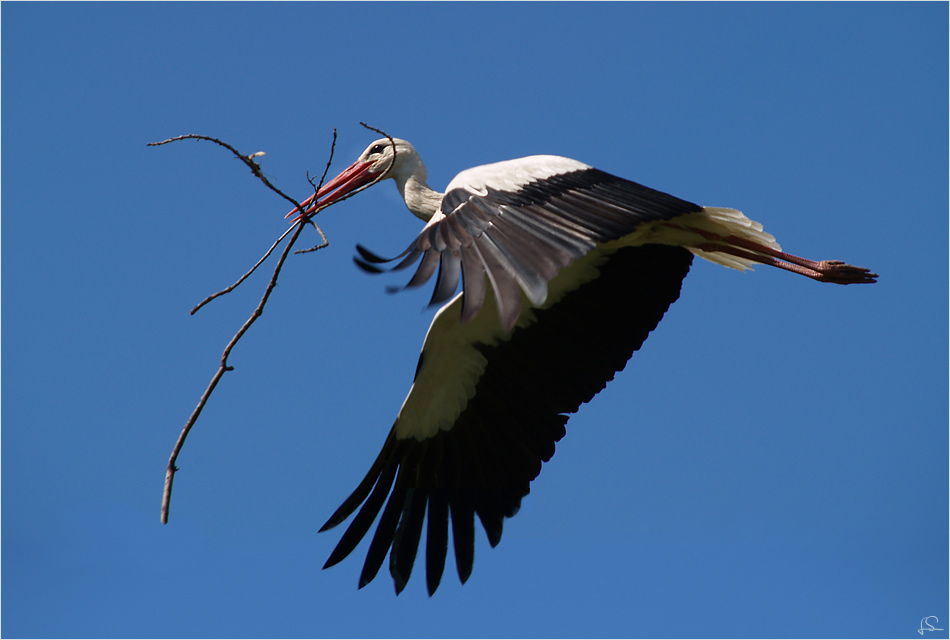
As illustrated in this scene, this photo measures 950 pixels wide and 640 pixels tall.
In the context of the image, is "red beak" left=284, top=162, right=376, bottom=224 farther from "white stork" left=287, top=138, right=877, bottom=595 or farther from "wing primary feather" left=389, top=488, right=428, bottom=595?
"wing primary feather" left=389, top=488, right=428, bottom=595

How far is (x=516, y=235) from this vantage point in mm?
3873

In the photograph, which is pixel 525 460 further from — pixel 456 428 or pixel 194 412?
pixel 194 412

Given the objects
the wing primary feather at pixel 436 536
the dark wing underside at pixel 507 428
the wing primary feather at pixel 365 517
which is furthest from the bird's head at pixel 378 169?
the wing primary feather at pixel 436 536

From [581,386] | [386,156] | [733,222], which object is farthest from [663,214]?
[386,156]

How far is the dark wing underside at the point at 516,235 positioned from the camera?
11.6ft

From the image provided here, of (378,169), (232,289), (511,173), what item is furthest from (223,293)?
(378,169)

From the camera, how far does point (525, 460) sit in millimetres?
5801

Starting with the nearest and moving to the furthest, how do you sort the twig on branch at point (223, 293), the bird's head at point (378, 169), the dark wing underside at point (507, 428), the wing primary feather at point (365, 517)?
1. the twig on branch at point (223, 293)
2. the wing primary feather at point (365, 517)
3. the dark wing underside at point (507, 428)
4. the bird's head at point (378, 169)

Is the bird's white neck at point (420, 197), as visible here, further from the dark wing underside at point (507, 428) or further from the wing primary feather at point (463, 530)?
the wing primary feather at point (463, 530)

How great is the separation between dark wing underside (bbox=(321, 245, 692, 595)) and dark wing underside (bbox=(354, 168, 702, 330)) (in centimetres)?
105

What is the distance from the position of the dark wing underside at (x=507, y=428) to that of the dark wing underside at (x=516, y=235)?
41.2 inches

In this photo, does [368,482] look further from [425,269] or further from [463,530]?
[425,269]

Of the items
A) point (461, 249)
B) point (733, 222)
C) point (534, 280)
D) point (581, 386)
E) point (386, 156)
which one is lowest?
point (534, 280)

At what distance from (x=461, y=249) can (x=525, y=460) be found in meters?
2.33
